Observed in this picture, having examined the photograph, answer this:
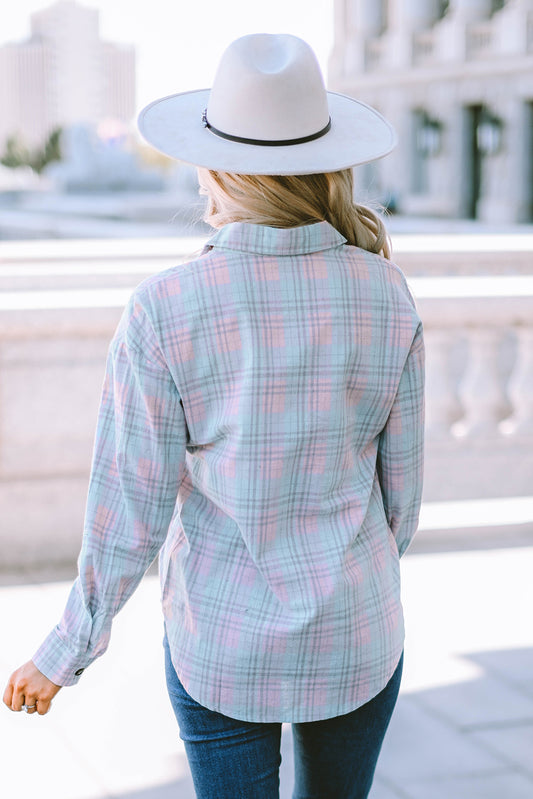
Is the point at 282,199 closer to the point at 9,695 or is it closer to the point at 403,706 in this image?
the point at 9,695

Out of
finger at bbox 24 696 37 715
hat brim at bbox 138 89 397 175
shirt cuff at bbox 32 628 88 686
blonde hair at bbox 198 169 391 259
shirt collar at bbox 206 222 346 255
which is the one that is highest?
hat brim at bbox 138 89 397 175

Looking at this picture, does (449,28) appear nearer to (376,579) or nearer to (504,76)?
(504,76)

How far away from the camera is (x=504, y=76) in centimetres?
3244

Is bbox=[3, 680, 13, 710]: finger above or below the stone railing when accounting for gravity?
above

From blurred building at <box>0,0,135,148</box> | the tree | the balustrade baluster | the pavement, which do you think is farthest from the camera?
blurred building at <box>0,0,135,148</box>

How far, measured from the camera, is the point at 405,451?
1.74 metres

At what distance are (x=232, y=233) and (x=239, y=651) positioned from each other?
591 mm

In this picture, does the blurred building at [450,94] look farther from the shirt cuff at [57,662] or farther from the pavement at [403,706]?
the shirt cuff at [57,662]

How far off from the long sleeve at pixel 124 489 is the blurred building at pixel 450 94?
28.9m

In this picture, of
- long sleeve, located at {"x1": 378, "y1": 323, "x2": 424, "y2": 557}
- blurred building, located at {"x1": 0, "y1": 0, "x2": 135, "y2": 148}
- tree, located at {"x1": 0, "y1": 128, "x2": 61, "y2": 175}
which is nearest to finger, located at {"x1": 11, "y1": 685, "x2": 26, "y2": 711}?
long sleeve, located at {"x1": 378, "y1": 323, "x2": 424, "y2": 557}

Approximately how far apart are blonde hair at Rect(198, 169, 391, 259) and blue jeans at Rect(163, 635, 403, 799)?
0.68m

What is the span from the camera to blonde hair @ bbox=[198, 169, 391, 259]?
1559 mm

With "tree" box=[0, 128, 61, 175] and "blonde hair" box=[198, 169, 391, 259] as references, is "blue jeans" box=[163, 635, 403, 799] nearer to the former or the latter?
"blonde hair" box=[198, 169, 391, 259]

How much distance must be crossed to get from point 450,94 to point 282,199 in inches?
1376
